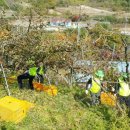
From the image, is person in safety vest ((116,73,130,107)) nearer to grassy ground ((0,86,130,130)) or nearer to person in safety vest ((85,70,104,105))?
grassy ground ((0,86,130,130))

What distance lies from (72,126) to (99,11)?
47.5 meters

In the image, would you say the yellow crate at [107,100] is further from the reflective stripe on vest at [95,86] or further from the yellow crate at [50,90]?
the yellow crate at [50,90]

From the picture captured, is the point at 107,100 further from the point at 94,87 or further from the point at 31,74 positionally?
the point at 31,74

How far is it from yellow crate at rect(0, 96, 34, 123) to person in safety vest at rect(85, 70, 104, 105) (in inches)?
90.2

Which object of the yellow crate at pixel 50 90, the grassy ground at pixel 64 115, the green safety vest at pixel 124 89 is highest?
the green safety vest at pixel 124 89

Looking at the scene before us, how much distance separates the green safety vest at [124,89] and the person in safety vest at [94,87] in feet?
2.13

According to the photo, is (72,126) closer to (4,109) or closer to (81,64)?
(4,109)

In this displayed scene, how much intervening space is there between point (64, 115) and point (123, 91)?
203 centimetres

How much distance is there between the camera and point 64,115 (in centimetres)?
1046

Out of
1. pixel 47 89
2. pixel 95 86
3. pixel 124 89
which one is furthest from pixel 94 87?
pixel 47 89

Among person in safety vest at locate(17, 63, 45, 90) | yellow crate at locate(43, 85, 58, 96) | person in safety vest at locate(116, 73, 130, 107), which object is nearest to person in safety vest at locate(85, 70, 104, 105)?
person in safety vest at locate(116, 73, 130, 107)

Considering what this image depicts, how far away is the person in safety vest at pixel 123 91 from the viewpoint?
1102 cm

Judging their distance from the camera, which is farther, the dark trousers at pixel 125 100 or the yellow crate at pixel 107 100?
the yellow crate at pixel 107 100

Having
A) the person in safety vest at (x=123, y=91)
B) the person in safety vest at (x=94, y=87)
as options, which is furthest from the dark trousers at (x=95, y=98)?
the person in safety vest at (x=123, y=91)
